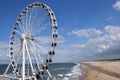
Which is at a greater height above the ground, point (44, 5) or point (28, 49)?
point (44, 5)

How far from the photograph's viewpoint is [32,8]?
124 ft

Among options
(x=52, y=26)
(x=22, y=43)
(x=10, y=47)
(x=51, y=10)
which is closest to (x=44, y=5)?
(x=51, y=10)

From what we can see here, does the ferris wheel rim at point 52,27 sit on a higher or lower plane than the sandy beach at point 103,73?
higher

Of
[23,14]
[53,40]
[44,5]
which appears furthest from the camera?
[23,14]

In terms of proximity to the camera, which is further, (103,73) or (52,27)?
(103,73)

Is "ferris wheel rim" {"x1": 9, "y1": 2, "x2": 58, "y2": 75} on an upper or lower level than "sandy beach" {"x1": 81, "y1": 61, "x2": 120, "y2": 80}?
upper

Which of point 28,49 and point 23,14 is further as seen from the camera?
point 23,14

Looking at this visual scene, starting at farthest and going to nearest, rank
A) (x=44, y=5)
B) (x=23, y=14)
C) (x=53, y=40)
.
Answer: (x=23, y=14) → (x=44, y=5) → (x=53, y=40)

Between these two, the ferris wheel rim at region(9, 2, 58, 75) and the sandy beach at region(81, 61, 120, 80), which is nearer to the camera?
the ferris wheel rim at region(9, 2, 58, 75)

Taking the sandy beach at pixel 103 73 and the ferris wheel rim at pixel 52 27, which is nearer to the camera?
the ferris wheel rim at pixel 52 27

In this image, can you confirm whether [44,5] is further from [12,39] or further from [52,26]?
[12,39]

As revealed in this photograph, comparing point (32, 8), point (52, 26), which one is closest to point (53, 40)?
point (52, 26)

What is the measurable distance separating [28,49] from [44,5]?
23.9ft

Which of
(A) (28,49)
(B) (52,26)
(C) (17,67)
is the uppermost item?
(B) (52,26)
